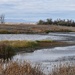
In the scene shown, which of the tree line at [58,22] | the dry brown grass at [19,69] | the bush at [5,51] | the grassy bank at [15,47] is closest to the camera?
the dry brown grass at [19,69]

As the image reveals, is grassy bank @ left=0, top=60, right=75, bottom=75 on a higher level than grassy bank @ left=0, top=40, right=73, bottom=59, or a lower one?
higher

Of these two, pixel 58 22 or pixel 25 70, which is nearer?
pixel 25 70

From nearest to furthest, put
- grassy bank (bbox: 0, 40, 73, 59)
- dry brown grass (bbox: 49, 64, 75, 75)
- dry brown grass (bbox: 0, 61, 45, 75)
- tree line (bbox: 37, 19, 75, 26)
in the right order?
dry brown grass (bbox: 0, 61, 45, 75), dry brown grass (bbox: 49, 64, 75, 75), grassy bank (bbox: 0, 40, 73, 59), tree line (bbox: 37, 19, 75, 26)

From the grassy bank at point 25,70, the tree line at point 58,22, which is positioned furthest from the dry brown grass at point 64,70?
the tree line at point 58,22

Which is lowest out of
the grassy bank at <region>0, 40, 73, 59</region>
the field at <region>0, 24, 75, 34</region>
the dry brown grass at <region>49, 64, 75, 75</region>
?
the field at <region>0, 24, 75, 34</region>

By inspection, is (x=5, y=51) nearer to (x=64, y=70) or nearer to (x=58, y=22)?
(x=64, y=70)

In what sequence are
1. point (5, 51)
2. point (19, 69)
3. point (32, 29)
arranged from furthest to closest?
point (32, 29) → point (5, 51) → point (19, 69)

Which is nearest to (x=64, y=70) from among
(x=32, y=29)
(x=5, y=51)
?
(x=5, y=51)

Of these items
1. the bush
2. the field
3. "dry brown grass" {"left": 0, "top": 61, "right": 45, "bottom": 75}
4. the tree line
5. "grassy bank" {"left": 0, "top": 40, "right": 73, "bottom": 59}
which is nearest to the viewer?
"dry brown grass" {"left": 0, "top": 61, "right": 45, "bottom": 75}

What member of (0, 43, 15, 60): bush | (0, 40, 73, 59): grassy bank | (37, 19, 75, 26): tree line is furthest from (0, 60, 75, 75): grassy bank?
(37, 19, 75, 26): tree line

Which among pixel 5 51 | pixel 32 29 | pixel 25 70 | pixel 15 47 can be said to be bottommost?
pixel 32 29

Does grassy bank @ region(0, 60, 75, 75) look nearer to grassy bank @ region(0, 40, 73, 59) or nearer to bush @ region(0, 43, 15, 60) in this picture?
grassy bank @ region(0, 40, 73, 59)

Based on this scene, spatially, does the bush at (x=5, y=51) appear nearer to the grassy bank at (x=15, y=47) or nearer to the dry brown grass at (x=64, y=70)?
the grassy bank at (x=15, y=47)

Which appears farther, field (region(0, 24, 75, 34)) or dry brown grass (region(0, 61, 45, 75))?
field (region(0, 24, 75, 34))
